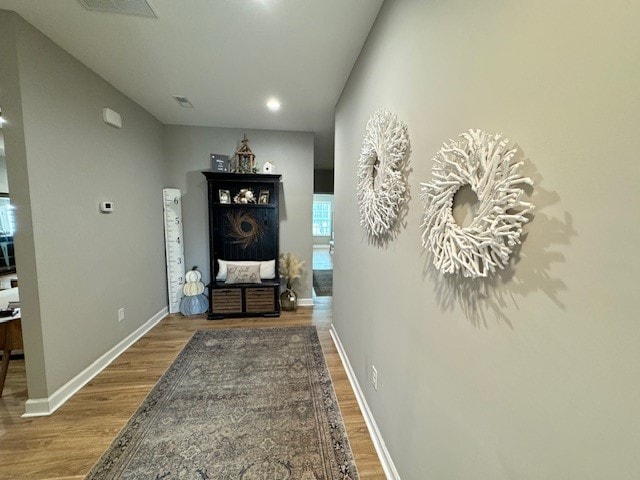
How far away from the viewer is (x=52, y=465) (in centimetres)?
146

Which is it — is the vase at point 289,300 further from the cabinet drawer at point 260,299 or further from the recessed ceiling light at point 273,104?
the recessed ceiling light at point 273,104

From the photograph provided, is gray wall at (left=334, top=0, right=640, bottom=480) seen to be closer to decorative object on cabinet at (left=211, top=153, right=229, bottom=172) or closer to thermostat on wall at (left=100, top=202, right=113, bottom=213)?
thermostat on wall at (left=100, top=202, right=113, bottom=213)

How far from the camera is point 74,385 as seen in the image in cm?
205

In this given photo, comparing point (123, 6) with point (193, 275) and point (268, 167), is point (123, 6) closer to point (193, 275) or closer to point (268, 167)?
point (268, 167)

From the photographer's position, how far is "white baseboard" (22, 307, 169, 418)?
5.97 feet

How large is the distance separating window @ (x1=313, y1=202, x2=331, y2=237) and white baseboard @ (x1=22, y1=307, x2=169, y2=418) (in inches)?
331

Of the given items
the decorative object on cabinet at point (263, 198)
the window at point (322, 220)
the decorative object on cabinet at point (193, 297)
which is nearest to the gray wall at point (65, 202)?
the decorative object on cabinet at point (193, 297)

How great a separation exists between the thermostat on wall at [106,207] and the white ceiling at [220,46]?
1.17 m

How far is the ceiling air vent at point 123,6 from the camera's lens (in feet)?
4.98

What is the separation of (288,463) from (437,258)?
145 centimetres

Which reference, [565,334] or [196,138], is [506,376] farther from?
[196,138]

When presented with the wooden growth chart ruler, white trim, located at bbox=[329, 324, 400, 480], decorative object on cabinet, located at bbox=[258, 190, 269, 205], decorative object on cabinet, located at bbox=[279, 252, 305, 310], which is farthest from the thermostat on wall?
white trim, located at bbox=[329, 324, 400, 480]

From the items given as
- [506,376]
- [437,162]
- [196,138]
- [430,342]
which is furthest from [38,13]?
[506,376]

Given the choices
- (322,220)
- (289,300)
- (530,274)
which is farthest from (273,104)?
(322,220)
